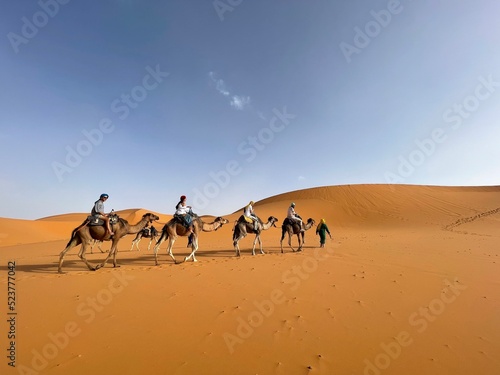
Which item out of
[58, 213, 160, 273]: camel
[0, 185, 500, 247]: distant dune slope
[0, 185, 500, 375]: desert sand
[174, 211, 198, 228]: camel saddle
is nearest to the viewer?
[0, 185, 500, 375]: desert sand

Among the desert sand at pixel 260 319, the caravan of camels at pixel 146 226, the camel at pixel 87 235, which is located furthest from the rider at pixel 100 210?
the desert sand at pixel 260 319

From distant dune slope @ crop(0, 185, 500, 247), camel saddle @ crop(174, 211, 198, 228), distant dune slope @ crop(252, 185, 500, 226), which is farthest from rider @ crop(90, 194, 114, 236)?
distant dune slope @ crop(252, 185, 500, 226)

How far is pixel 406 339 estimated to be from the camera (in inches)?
162

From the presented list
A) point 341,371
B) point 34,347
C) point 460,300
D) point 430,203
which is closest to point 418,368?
point 341,371

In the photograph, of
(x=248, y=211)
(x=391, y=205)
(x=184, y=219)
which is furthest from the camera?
(x=391, y=205)

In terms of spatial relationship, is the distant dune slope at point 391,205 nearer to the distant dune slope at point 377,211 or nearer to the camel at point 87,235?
the distant dune slope at point 377,211

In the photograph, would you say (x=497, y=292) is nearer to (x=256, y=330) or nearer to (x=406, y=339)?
(x=406, y=339)

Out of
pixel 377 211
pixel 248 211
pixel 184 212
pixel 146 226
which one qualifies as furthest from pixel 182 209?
pixel 377 211

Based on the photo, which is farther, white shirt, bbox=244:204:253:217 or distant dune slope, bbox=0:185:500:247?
distant dune slope, bbox=0:185:500:247

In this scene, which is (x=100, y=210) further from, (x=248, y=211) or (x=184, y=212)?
(x=248, y=211)

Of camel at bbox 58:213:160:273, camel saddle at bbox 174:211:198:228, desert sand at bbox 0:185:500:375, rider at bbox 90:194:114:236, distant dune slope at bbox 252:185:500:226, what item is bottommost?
desert sand at bbox 0:185:500:375

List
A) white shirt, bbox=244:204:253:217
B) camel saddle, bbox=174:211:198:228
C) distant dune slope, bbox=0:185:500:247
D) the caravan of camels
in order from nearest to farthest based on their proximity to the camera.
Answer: the caravan of camels, camel saddle, bbox=174:211:198:228, white shirt, bbox=244:204:253:217, distant dune slope, bbox=0:185:500:247

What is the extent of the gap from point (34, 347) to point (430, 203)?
150ft

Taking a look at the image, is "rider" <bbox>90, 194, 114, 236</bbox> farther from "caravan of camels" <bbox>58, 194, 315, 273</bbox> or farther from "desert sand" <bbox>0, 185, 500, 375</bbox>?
"desert sand" <bbox>0, 185, 500, 375</bbox>
